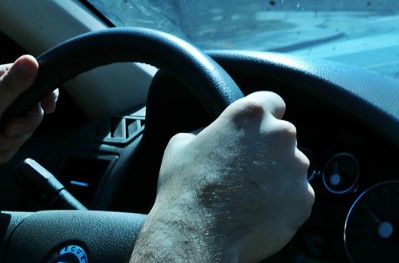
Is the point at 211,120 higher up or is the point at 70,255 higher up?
the point at 211,120

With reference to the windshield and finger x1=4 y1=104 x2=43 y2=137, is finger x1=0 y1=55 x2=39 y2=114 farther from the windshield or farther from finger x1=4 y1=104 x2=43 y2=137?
the windshield

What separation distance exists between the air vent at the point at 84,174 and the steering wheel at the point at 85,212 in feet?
1.89

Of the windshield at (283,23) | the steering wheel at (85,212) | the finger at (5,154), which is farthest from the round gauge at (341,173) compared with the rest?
the windshield at (283,23)

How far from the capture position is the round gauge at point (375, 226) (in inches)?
58.3

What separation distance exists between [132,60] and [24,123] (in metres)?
0.31

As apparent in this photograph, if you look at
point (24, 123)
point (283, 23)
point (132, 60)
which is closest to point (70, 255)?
point (24, 123)

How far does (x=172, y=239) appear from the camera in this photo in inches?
38.9

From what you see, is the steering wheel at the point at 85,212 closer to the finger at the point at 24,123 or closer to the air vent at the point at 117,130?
the finger at the point at 24,123

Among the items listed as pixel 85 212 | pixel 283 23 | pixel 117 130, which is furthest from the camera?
pixel 283 23

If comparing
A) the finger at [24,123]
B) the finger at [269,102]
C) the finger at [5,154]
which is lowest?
the finger at [5,154]

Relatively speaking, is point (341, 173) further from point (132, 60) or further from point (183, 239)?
point (183, 239)

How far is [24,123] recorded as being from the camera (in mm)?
1578

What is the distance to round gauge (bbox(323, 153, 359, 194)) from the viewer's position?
1618mm

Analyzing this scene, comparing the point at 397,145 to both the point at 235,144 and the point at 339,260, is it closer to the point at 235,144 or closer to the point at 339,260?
the point at 339,260
